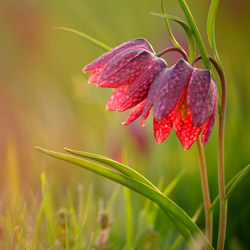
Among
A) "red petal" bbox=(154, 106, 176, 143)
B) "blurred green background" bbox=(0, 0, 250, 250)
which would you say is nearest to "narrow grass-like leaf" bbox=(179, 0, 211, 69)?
"red petal" bbox=(154, 106, 176, 143)

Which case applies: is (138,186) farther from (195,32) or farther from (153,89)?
(195,32)

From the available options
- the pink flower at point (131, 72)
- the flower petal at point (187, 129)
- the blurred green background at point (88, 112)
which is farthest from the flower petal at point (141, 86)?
the blurred green background at point (88, 112)

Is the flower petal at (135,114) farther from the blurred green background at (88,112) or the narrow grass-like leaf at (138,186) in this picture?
the blurred green background at (88,112)

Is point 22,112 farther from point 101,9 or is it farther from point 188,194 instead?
point 101,9

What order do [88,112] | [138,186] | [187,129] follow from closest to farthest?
[138,186]
[187,129]
[88,112]

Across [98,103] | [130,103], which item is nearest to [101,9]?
[98,103]

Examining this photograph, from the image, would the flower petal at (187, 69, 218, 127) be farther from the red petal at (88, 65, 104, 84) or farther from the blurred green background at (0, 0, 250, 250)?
the blurred green background at (0, 0, 250, 250)

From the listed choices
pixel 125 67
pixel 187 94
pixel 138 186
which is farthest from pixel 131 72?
pixel 138 186
